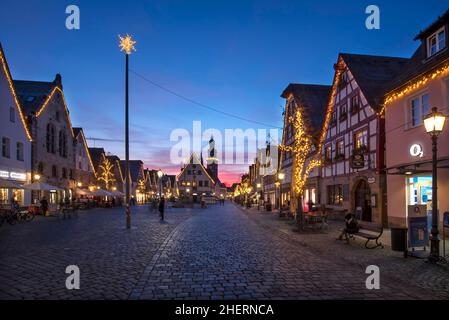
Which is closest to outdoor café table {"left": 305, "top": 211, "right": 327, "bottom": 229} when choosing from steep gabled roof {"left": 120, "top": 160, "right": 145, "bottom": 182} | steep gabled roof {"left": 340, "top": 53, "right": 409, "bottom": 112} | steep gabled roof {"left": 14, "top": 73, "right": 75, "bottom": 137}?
steep gabled roof {"left": 340, "top": 53, "right": 409, "bottom": 112}

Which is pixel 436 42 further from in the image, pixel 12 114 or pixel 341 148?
pixel 12 114

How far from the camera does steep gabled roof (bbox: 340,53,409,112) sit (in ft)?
71.8

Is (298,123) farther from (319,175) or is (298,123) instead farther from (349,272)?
(349,272)

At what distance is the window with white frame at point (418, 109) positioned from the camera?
1638cm

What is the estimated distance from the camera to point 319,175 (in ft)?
98.6

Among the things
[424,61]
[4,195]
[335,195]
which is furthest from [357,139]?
[4,195]

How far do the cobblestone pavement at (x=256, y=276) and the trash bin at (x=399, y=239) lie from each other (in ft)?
6.64

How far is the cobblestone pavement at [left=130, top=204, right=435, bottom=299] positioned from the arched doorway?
452 inches

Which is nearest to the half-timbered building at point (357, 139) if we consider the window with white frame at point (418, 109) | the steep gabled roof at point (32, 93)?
the window with white frame at point (418, 109)

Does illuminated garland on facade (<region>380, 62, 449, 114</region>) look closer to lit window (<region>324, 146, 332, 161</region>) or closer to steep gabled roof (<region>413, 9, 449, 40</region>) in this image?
steep gabled roof (<region>413, 9, 449, 40</region>)

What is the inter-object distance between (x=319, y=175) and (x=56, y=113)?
28548 millimetres

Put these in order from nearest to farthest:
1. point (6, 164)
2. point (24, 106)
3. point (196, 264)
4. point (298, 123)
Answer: point (196, 264) → point (298, 123) → point (6, 164) → point (24, 106)
